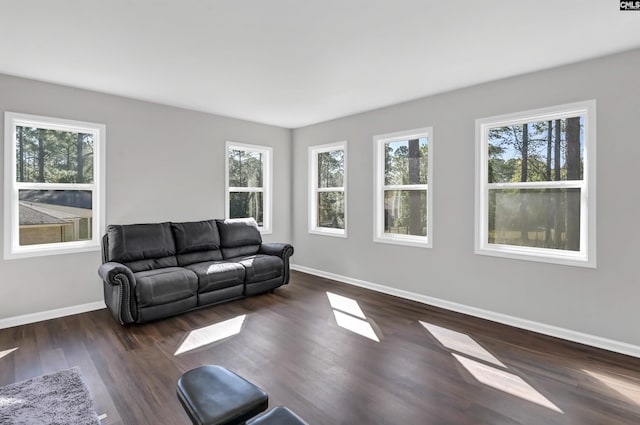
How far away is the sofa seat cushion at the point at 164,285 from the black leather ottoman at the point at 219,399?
2.72 meters

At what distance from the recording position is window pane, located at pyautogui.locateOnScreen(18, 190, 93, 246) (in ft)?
12.7

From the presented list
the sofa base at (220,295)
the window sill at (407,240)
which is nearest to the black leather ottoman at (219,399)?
the sofa base at (220,295)

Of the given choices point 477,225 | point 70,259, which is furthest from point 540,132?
point 70,259

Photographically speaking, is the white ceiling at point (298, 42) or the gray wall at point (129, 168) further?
the gray wall at point (129, 168)

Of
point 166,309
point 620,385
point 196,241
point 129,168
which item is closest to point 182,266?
point 196,241

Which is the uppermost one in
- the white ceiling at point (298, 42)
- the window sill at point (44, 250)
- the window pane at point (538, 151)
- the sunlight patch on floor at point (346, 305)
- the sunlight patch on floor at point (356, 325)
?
the white ceiling at point (298, 42)

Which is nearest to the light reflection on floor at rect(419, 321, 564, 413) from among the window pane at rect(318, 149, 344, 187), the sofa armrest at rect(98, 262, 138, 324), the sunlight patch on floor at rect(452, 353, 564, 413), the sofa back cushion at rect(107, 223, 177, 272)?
the sunlight patch on floor at rect(452, 353, 564, 413)

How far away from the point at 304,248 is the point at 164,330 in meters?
3.18

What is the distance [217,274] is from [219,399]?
3.25 metres

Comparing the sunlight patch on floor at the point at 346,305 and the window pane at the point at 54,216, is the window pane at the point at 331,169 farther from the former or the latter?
the window pane at the point at 54,216

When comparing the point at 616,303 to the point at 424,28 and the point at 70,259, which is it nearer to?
the point at 424,28

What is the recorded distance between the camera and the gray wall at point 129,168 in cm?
376

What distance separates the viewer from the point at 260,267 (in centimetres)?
475

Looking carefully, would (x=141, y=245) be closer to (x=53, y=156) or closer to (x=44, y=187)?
(x=44, y=187)
